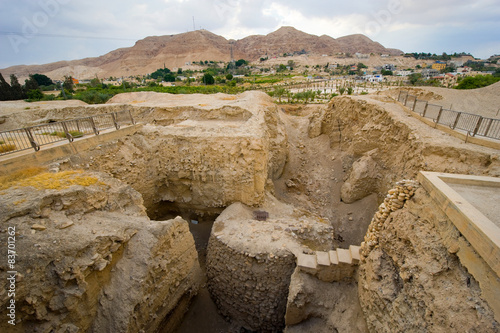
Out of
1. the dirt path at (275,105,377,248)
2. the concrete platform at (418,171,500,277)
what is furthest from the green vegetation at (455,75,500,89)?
the concrete platform at (418,171,500,277)

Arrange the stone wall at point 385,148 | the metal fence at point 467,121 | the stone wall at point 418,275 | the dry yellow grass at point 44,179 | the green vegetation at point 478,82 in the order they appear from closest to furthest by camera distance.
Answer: the stone wall at point 418,275 → the dry yellow grass at point 44,179 → the stone wall at point 385,148 → the metal fence at point 467,121 → the green vegetation at point 478,82

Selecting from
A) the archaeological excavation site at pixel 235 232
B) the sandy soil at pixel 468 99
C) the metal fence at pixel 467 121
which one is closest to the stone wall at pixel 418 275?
the archaeological excavation site at pixel 235 232

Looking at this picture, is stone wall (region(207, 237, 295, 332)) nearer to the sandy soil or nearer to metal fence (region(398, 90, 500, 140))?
metal fence (region(398, 90, 500, 140))

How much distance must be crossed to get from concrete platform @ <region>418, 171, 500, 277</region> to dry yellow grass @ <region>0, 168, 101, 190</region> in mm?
7707

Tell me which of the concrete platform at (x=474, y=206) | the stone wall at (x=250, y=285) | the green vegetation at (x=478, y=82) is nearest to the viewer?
the concrete platform at (x=474, y=206)

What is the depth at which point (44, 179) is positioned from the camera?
5.66 metres

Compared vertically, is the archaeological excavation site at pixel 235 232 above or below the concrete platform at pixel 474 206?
below

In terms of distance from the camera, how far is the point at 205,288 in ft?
28.0

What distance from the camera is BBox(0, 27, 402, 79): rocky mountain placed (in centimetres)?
9919

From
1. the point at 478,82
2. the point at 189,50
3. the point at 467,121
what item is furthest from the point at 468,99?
the point at 189,50

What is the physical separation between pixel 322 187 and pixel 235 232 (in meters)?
7.80

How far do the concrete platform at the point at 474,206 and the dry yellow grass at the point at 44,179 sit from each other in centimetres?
771

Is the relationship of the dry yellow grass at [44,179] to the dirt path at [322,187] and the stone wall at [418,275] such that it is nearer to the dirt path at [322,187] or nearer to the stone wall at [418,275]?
the stone wall at [418,275]

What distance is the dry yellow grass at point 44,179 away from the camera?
17.6ft
